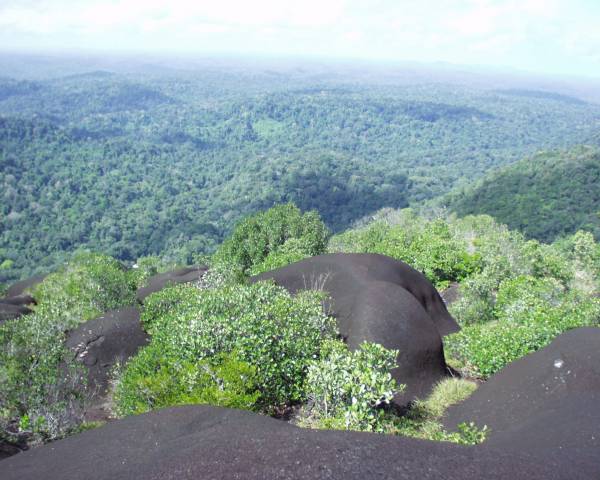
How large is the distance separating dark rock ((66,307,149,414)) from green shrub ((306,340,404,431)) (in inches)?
360

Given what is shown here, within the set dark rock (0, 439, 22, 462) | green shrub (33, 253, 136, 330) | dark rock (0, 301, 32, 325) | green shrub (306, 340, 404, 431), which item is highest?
green shrub (306, 340, 404, 431)

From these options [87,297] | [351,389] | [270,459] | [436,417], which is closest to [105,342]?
[87,297]

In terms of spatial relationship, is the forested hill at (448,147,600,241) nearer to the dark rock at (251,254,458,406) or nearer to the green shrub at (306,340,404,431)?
the dark rock at (251,254,458,406)

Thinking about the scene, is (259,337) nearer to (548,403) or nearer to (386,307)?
(386,307)

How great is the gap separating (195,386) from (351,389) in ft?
10.2

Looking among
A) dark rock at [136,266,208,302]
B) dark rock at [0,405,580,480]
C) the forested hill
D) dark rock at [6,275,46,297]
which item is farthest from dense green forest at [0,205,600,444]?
the forested hill

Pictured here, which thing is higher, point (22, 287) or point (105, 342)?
point (105, 342)

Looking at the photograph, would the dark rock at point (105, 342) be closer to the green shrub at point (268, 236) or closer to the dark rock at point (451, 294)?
the green shrub at point (268, 236)

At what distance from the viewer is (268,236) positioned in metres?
33.2

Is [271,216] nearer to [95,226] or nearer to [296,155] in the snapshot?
[95,226]

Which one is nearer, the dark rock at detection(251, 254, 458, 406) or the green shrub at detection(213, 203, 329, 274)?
the dark rock at detection(251, 254, 458, 406)

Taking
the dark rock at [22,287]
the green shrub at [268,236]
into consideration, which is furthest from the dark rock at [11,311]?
the dark rock at [22,287]

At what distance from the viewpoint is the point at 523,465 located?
6902mm

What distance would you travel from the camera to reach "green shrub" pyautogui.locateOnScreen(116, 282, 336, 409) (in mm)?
11430
